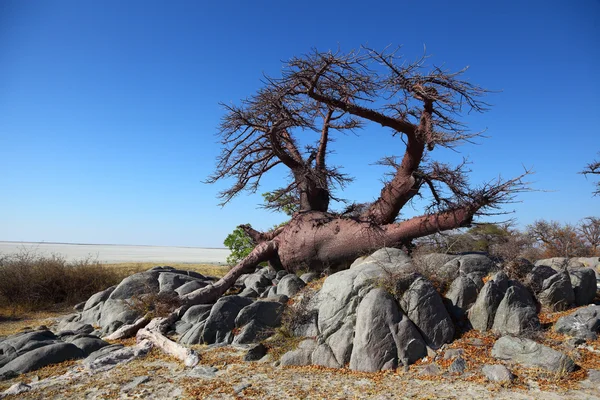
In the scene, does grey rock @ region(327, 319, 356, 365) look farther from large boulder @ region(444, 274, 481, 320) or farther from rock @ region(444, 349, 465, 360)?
large boulder @ region(444, 274, 481, 320)

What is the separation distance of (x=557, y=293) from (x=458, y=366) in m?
3.04

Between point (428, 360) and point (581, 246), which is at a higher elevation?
point (581, 246)

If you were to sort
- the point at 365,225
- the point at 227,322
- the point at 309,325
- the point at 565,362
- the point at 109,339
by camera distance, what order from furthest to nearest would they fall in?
the point at 365,225 < the point at 109,339 < the point at 227,322 < the point at 309,325 < the point at 565,362

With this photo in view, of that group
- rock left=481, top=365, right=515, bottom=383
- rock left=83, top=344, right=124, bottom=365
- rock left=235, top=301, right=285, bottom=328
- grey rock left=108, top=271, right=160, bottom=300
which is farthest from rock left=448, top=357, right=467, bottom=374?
grey rock left=108, top=271, right=160, bottom=300

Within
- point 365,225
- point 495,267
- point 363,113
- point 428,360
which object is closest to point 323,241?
point 365,225

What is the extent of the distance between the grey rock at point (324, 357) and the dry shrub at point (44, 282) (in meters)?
11.7

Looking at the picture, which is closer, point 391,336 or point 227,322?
point 391,336

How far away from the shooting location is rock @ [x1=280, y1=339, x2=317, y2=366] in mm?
6652

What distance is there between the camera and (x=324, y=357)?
21.6ft

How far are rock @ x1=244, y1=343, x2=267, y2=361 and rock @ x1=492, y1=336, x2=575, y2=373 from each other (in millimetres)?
3628

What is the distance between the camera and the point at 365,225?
33.7 feet

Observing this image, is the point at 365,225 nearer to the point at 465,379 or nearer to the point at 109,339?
the point at 465,379

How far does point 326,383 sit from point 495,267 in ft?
14.3

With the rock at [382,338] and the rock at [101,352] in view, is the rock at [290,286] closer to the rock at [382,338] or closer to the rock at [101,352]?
the rock at [382,338]
